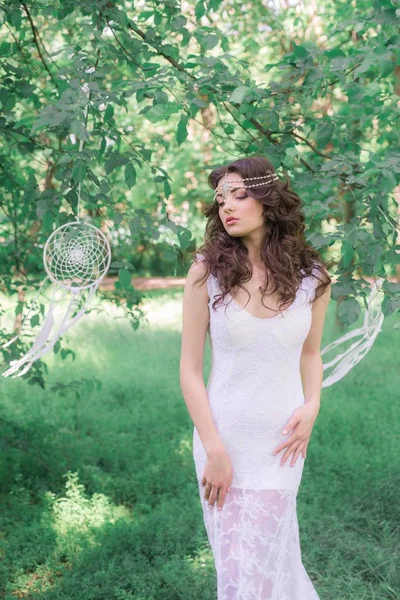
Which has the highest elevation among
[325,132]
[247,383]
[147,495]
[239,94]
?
[239,94]

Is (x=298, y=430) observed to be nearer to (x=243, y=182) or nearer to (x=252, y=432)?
(x=252, y=432)

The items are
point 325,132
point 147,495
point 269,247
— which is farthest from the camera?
point 147,495

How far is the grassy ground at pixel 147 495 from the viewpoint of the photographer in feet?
11.1

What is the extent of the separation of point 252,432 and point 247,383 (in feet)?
0.47

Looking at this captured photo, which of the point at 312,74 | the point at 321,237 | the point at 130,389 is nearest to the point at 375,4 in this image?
the point at 312,74

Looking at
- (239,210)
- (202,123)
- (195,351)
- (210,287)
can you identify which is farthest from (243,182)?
(202,123)

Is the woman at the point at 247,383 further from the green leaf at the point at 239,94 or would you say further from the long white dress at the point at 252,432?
the green leaf at the point at 239,94

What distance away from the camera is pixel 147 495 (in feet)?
14.2

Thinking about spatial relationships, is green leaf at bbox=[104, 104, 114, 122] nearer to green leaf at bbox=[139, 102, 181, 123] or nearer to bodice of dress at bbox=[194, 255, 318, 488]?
green leaf at bbox=[139, 102, 181, 123]

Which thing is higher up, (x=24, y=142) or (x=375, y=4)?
(x=375, y=4)

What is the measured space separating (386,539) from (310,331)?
5.94 ft

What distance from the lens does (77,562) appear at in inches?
138

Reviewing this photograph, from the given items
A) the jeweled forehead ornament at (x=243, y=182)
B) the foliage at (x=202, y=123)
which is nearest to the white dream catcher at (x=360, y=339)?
the foliage at (x=202, y=123)

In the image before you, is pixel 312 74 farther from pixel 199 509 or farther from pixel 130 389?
pixel 130 389
